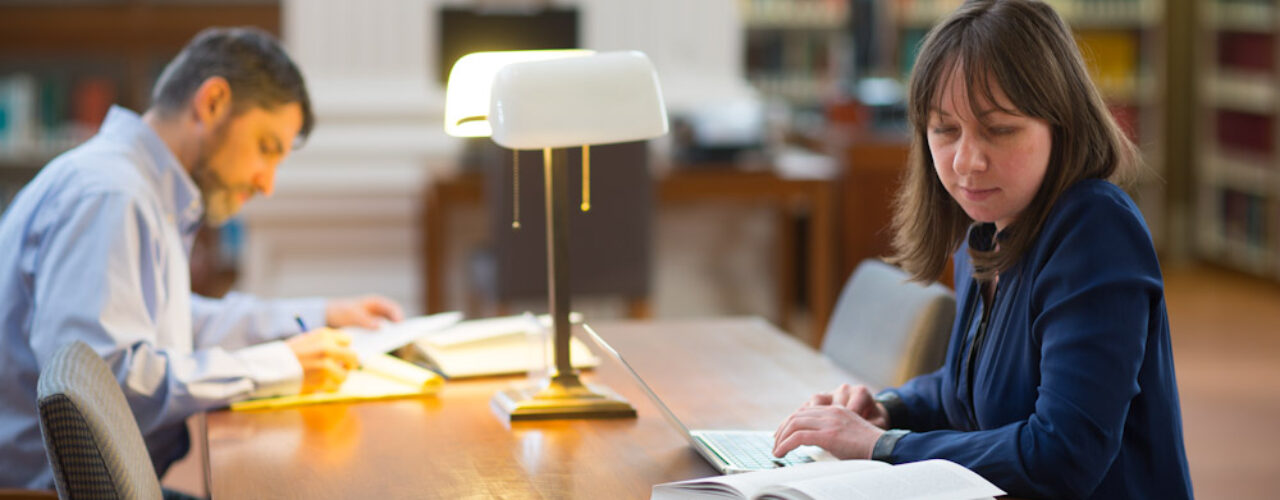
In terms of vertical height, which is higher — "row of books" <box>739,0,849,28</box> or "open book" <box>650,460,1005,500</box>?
"row of books" <box>739,0,849,28</box>

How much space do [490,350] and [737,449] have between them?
2.09ft

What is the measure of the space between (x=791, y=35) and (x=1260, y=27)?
78.1 inches

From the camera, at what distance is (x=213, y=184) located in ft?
6.42

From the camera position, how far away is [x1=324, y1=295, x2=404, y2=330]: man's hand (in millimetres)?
2109

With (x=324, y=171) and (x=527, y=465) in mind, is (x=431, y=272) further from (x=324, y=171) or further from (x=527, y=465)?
(x=527, y=465)

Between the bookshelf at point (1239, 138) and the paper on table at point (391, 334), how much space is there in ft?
15.2

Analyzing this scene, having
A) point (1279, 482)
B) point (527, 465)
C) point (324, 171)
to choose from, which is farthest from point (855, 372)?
point (324, 171)

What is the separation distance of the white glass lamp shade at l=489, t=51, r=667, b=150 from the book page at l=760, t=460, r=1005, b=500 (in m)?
0.48

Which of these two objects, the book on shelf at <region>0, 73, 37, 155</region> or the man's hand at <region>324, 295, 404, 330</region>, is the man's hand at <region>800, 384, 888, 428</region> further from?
the book on shelf at <region>0, 73, 37, 155</region>

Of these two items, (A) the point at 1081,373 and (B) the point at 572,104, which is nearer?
(A) the point at 1081,373

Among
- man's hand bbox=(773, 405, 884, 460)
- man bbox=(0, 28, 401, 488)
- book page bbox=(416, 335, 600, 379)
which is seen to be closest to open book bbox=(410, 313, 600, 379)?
book page bbox=(416, 335, 600, 379)

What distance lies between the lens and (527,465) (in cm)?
146

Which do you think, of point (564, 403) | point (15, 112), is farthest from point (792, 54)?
point (564, 403)

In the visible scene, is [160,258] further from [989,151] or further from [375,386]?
[989,151]
